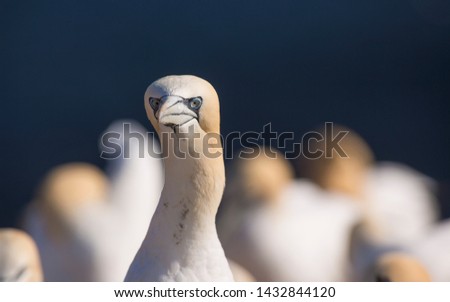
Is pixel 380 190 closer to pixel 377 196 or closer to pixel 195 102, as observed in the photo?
pixel 377 196

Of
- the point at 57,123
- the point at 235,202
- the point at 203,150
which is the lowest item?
the point at 57,123

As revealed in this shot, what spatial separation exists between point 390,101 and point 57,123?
7.21 ft

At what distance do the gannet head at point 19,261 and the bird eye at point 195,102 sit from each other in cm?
116

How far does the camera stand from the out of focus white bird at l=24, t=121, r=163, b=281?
4828 mm

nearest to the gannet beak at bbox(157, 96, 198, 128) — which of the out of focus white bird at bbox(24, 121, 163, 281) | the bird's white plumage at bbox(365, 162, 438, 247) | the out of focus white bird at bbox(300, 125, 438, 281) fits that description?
the out of focus white bird at bbox(24, 121, 163, 281)

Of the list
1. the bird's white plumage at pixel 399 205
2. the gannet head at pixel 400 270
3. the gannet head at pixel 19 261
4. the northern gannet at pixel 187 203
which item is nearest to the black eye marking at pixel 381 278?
the gannet head at pixel 400 270

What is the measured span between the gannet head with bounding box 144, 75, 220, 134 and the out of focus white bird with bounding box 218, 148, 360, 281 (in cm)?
147

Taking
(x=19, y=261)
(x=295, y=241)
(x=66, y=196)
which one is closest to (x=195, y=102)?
(x=19, y=261)

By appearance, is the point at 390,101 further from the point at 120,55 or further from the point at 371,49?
the point at 120,55

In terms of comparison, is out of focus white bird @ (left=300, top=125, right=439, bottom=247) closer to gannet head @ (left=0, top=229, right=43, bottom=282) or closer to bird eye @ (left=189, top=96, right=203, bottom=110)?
gannet head @ (left=0, top=229, right=43, bottom=282)

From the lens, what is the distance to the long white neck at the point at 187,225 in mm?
3398

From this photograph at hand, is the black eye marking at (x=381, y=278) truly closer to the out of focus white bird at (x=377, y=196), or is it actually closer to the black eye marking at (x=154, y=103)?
the out of focus white bird at (x=377, y=196)
